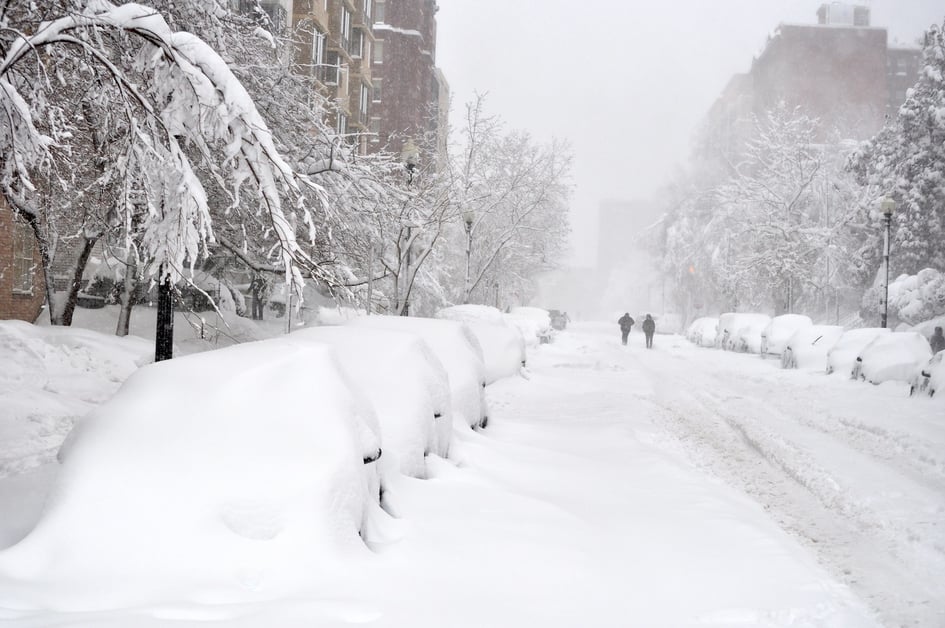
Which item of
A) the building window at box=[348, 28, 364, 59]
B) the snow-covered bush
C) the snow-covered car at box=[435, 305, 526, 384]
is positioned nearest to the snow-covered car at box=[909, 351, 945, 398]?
the snow-covered car at box=[435, 305, 526, 384]

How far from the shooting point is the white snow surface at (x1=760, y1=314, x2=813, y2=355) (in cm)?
2745

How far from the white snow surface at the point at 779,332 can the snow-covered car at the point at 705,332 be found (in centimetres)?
716

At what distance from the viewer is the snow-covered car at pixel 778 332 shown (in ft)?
90.1

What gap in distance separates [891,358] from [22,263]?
21.6 metres

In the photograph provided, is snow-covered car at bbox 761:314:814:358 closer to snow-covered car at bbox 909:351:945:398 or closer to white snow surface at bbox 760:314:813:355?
white snow surface at bbox 760:314:813:355

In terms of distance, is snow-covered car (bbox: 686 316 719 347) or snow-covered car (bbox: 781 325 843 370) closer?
snow-covered car (bbox: 781 325 843 370)

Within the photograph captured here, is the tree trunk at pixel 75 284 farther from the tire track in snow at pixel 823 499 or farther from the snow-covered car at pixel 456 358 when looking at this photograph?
the tire track in snow at pixel 823 499

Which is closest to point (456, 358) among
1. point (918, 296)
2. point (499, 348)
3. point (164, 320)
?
point (164, 320)

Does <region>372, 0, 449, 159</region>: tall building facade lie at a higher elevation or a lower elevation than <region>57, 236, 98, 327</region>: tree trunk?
higher

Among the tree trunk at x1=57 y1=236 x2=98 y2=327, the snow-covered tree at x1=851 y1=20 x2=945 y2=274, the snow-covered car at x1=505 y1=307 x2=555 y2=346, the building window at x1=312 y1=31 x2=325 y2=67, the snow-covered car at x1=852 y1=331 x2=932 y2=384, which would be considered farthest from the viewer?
the building window at x1=312 y1=31 x2=325 y2=67

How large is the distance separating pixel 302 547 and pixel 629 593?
1963mm

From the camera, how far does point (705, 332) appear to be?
127 ft

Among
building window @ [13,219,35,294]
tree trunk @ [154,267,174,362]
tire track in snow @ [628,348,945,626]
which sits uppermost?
building window @ [13,219,35,294]

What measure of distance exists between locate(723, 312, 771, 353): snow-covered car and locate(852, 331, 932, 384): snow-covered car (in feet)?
40.0
